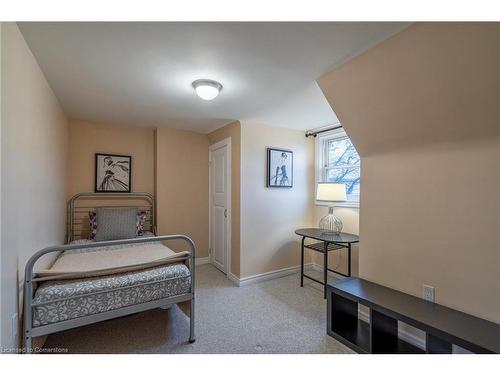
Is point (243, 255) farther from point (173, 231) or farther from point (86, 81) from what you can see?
point (86, 81)

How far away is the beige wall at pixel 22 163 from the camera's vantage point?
1202mm

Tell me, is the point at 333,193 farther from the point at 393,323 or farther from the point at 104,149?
the point at 104,149

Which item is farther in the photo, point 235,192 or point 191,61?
point 235,192

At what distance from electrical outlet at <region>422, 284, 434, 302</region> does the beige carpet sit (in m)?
0.69

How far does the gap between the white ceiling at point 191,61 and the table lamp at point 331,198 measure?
0.90 meters

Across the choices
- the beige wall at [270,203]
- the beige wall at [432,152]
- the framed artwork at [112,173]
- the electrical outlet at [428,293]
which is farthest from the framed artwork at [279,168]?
the framed artwork at [112,173]

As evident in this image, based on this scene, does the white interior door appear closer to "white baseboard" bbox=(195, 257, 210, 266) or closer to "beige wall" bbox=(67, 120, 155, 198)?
"white baseboard" bbox=(195, 257, 210, 266)

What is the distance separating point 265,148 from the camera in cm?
317

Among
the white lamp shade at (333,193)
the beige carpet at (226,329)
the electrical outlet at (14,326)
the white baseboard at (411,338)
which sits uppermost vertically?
the white lamp shade at (333,193)

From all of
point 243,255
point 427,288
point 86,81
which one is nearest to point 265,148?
point 243,255

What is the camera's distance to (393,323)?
5.71ft

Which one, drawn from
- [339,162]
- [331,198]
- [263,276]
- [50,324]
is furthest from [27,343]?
[339,162]

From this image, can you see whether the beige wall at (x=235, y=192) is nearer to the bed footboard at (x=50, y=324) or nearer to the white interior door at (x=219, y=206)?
the white interior door at (x=219, y=206)

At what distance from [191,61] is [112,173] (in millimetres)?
2360
